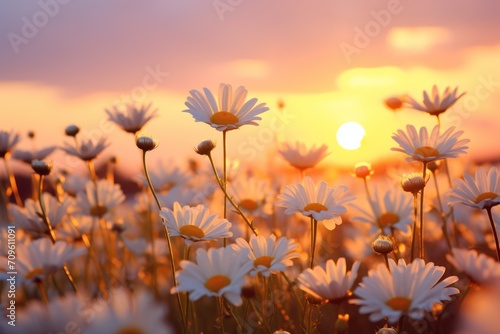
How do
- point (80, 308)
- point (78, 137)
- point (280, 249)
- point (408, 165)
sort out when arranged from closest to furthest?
1. point (80, 308)
2. point (280, 249)
3. point (78, 137)
4. point (408, 165)

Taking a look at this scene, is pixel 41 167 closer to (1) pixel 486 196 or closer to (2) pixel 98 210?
(2) pixel 98 210

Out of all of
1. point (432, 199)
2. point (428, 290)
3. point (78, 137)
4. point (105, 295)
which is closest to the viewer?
point (428, 290)

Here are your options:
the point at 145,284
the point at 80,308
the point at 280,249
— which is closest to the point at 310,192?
the point at 280,249

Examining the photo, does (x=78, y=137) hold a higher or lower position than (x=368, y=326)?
higher

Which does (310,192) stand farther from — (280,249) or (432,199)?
(432,199)

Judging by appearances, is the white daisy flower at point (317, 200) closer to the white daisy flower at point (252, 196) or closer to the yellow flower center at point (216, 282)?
the yellow flower center at point (216, 282)

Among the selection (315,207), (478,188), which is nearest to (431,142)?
(478,188)

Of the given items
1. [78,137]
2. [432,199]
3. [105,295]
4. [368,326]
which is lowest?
[368,326]
